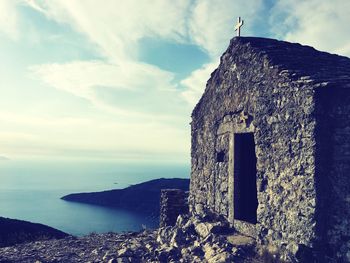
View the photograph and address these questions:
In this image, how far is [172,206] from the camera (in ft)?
38.7

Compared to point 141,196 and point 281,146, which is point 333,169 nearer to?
point 281,146

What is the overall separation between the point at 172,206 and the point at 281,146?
18.0 ft

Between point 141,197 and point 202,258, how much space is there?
108 ft

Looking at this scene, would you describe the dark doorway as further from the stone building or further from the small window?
the small window

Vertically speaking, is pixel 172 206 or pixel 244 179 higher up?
pixel 244 179

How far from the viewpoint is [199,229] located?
29.4 feet

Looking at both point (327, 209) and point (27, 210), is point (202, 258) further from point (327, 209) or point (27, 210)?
point (27, 210)

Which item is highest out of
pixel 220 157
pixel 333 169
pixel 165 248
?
pixel 220 157

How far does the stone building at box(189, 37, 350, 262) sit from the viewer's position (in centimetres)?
644

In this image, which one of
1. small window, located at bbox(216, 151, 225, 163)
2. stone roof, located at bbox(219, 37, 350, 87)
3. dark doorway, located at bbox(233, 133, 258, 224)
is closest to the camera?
stone roof, located at bbox(219, 37, 350, 87)

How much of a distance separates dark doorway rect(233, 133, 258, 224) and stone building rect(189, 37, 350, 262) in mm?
26

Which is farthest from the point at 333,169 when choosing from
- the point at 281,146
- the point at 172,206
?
the point at 172,206

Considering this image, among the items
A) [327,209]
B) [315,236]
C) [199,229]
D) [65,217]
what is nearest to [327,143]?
[327,209]

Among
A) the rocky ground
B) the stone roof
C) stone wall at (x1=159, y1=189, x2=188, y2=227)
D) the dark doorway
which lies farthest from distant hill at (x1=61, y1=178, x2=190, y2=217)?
the stone roof
